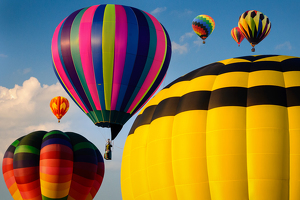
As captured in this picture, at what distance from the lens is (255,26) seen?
21.7 metres

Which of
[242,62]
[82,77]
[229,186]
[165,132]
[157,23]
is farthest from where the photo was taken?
[157,23]

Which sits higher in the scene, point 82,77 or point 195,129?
point 82,77

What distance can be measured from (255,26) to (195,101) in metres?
14.7

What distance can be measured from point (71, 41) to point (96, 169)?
487 centimetres

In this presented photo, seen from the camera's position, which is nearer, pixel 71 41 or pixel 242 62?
pixel 242 62

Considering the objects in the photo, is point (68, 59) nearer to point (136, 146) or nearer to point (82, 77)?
point (82, 77)

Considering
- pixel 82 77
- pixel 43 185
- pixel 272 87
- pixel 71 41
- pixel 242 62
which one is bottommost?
pixel 43 185

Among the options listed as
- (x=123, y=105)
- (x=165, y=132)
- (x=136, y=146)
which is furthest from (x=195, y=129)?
(x=123, y=105)

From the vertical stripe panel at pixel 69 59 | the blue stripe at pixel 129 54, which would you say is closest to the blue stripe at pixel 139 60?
the blue stripe at pixel 129 54

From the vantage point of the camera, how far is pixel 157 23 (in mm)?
17922

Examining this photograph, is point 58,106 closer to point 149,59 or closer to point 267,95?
point 149,59

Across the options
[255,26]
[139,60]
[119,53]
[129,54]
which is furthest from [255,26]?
[119,53]

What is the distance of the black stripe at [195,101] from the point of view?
7.88 m

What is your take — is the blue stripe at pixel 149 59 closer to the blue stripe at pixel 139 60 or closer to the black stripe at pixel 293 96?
the blue stripe at pixel 139 60
